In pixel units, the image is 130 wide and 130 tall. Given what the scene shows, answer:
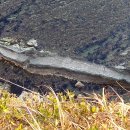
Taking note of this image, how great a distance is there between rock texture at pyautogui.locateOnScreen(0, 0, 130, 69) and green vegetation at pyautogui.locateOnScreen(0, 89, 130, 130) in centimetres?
238

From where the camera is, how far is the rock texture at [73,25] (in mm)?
3480

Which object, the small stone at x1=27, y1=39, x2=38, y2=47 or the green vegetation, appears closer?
the green vegetation

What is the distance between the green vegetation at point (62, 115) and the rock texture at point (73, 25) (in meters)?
2.38

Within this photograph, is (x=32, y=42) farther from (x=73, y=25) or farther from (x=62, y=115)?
(x=62, y=115)

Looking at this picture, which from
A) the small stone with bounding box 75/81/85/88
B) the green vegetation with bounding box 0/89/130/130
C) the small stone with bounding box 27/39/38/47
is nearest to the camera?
the green vegetation with bounding box 0/89/130/130

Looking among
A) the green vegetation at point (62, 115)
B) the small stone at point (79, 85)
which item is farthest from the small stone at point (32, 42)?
the green vegetation at point (62, 115)

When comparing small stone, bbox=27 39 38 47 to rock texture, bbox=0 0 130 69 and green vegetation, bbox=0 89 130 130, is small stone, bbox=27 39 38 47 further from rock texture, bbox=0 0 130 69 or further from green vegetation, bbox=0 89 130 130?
green vegetation, bbox=0 89 130 130

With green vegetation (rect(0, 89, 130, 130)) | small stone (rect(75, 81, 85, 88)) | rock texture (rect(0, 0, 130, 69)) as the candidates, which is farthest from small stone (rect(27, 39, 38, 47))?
green vegetation (rect(0, 89, 130, 130))

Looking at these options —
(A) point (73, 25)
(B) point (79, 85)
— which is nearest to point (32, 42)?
(A) point (73, 25)

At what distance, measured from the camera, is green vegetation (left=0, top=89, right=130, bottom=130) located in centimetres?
86

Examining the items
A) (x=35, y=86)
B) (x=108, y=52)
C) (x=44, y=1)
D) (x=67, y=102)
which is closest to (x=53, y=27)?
(x=44, y=1)

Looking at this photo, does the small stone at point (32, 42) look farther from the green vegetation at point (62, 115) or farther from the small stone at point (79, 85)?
the green vegetation at point (62, 115)

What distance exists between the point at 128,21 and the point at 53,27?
57cm

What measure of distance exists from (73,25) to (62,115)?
282cm
